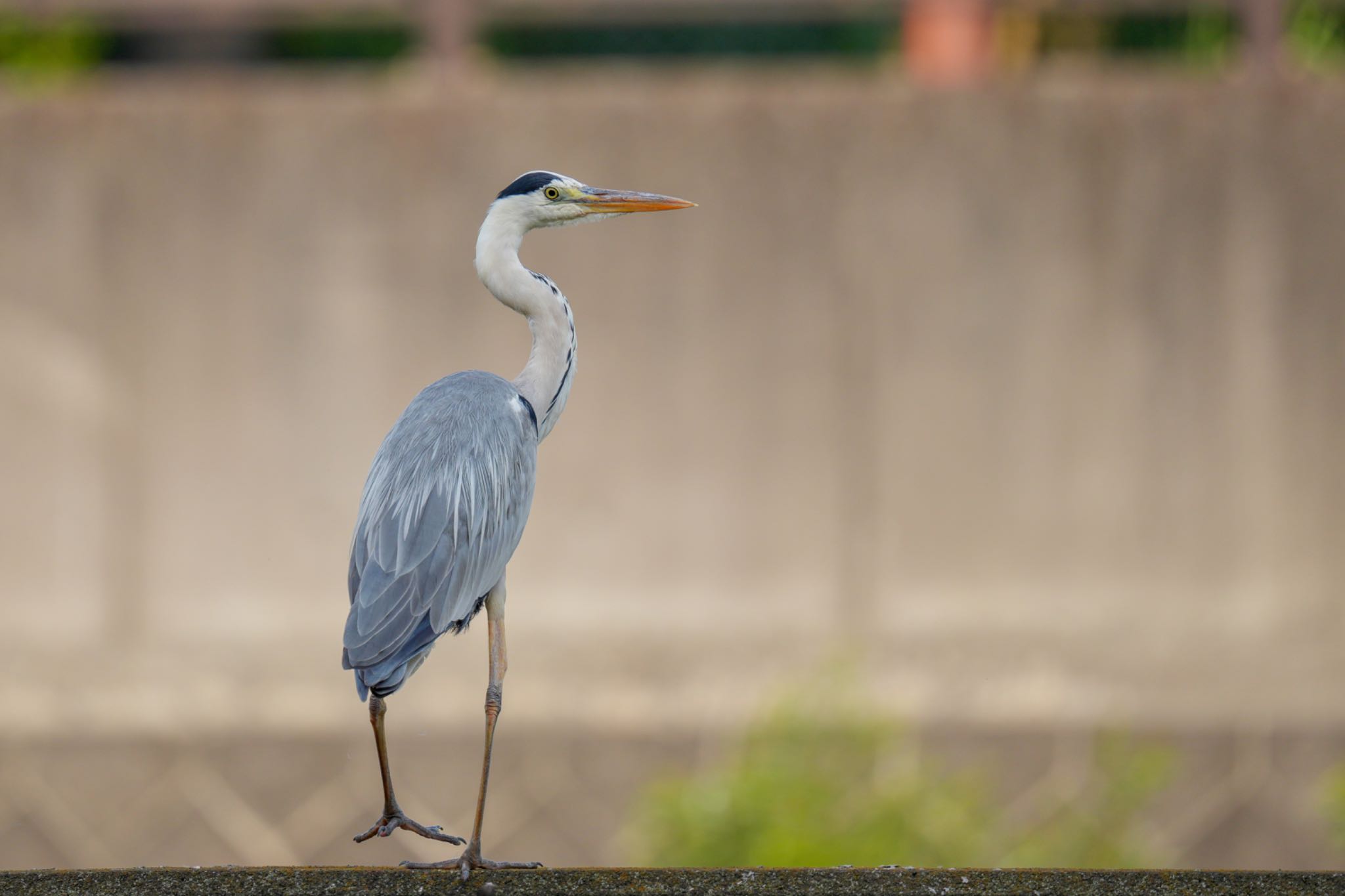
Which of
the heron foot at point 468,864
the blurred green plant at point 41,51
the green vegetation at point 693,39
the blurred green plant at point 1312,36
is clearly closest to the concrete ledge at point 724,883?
the heron foot at point 468,864

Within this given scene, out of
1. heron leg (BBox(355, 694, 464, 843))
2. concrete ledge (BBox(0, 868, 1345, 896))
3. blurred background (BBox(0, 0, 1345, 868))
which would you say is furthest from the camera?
blurred background (BBox(0, 0, 1345, 868))

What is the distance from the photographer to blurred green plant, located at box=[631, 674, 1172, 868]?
16.3ft

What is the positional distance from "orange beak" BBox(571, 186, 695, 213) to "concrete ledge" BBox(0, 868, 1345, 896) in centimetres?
130

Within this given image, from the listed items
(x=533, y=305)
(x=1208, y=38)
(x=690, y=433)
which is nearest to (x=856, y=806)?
(x=690, y=433)

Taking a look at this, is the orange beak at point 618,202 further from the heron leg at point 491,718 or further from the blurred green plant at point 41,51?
the blurred green plant at point 41,51

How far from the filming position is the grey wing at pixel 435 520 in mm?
2627

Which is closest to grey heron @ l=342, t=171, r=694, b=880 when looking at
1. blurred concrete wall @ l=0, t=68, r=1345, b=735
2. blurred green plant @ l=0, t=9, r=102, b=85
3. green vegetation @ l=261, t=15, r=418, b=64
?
blurred concrete wall @ l=0, t=68, r=1345, b=735

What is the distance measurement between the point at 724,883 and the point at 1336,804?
3695mm

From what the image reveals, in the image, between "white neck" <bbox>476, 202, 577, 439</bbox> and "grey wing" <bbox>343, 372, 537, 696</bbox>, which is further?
"white neck" <bbox>476, 202, 577, 439</bbox>

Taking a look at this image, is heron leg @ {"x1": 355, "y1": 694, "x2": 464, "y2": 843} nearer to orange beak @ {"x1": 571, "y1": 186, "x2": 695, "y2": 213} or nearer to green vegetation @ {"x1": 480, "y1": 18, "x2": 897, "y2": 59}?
orange beak @ {"x1": 571, "y1": 186, "x2": 695, "y2": 213}

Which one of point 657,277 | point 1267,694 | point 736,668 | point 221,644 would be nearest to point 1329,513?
point 1267,694

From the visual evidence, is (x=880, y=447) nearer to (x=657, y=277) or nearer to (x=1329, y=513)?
→ (x=657, y=277)

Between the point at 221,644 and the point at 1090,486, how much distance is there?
328 centimetres

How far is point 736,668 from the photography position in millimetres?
5945
